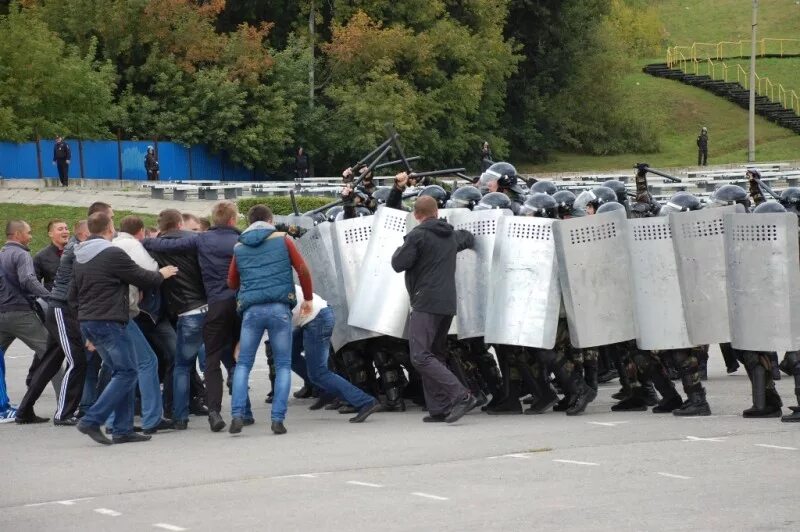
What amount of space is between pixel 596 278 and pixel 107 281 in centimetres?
391

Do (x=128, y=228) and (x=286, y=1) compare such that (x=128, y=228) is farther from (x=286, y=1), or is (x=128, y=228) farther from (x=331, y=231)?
(x=286, y=1)

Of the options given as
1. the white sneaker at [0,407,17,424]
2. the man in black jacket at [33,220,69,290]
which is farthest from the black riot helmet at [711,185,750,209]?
the white sneaker at [0,407,17,424]

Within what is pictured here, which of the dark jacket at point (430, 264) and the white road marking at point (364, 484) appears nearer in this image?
the white road marking at point (364, 484)

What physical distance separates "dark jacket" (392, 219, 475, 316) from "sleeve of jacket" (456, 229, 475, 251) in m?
0.21

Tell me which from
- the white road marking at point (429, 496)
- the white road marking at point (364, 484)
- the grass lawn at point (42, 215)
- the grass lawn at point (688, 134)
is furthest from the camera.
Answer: the grass lawn at point (688, 134)

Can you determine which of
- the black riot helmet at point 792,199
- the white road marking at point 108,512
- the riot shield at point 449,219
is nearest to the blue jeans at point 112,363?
the white road marking at point 108,512

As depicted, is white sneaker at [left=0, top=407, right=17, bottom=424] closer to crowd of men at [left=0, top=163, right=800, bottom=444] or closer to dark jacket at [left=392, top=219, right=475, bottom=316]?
crowd of men at [left=0, top=163, right=800, bottom=444]

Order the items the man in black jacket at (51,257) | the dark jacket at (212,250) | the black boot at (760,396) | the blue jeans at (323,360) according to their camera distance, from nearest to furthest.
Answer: the black boot at (760,396) < the dark jacket at (212,250) < the blue jeans at (323,360) < the man in black jacket at (51,257)

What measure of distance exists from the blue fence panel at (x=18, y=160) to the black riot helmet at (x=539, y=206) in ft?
132

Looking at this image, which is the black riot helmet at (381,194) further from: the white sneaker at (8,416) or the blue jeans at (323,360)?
the white sneaker at (8,416)

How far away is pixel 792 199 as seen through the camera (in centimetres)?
1420

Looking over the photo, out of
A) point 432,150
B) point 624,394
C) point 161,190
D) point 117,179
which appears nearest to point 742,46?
point 432,150

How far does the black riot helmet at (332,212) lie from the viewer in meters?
14.7

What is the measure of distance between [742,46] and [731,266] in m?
74.9
